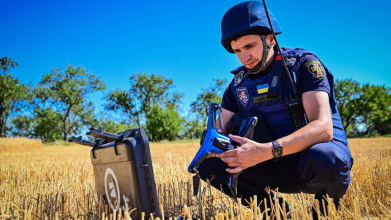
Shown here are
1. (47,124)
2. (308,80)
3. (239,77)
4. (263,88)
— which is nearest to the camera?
(308,80)

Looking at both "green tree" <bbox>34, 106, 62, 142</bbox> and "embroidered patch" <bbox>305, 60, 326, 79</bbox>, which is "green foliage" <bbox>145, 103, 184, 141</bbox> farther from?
"embroidered patch" <bbox>305, 60, 326, 79</bbox>

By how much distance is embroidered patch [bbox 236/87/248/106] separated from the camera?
307 cm

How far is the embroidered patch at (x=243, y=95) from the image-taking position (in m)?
3.07

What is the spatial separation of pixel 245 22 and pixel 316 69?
2.60ft

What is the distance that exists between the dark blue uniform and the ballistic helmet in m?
0.34

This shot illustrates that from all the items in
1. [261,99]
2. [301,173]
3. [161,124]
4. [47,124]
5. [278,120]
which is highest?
[47,124]

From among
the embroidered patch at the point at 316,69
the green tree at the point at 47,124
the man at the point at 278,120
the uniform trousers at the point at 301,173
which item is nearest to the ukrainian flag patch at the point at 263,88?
the man at the point at 278,120

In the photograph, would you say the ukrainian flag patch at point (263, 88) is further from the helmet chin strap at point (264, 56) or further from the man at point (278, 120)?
the helmet chin strap at point (264, 56)

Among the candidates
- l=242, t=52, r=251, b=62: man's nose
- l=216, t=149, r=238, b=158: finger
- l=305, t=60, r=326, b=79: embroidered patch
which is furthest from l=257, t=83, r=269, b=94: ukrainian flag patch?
l=216, t=149, r=238, b=158: finger

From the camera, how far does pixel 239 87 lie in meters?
3.16

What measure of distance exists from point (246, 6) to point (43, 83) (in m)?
59.2

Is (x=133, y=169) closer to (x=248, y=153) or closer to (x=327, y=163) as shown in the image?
(x=248, y=153)

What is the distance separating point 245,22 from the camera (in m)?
2.77

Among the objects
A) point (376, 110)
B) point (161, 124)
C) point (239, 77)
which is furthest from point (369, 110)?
point (239, 77)
